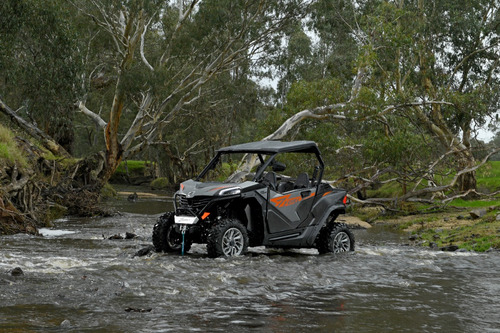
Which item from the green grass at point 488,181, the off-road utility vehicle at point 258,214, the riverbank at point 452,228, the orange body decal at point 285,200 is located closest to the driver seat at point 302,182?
the off-road utility vehicle at point 258,214

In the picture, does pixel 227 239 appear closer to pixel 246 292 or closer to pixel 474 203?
pixel 246 292

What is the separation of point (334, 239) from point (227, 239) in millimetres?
2499

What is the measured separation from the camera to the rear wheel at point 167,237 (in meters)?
10.0

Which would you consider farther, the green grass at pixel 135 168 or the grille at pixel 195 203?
the green grass at pixel 135 168

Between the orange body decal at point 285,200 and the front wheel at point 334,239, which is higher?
the orange body decal at point 285,200

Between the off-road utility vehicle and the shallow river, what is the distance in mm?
322

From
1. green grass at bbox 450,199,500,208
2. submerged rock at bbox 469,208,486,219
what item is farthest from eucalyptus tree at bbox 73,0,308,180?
submerged rock at bbox 469,208,486,219

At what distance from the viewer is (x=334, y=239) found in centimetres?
1095

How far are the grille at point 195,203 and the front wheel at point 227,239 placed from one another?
412mm

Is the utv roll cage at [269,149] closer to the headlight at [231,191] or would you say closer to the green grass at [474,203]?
the headlight at [231,191]

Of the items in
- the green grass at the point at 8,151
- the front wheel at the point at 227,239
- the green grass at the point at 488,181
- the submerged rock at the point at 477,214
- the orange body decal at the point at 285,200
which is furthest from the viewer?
the green grass at the point at 488,181

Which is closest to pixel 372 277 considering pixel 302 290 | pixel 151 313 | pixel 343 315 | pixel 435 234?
pixel 302 290

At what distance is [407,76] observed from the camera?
30250 millimetres

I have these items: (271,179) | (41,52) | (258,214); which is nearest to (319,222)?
(271,179)
